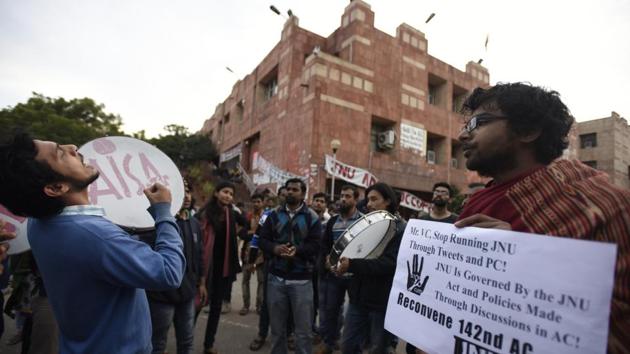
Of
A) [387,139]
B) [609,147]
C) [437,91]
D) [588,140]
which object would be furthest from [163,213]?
[588,140]

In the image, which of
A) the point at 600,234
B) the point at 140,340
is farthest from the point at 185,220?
the point at 600,234

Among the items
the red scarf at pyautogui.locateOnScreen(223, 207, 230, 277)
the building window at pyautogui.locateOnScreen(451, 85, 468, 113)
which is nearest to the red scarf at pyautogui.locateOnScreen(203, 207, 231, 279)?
the red scarf at pyautogui.locateOnScreen(223, 207, 230, 277)

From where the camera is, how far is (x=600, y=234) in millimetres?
1003

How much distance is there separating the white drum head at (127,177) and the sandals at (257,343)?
9.50 ft

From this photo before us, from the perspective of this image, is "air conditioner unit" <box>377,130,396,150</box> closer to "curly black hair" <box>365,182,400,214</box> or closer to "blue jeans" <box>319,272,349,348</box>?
"blue jeans" <box>319,272,349,348</box>

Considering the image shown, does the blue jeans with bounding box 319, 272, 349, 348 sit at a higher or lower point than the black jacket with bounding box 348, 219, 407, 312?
lower

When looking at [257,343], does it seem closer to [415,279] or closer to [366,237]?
[366,237]

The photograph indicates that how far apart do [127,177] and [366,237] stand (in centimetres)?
202

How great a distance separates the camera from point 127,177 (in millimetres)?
2148

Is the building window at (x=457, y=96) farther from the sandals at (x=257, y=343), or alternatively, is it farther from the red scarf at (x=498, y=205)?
the red scarf at (x=498, y=205)

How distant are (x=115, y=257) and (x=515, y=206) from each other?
5.57 feet

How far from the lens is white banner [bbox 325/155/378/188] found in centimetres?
1377

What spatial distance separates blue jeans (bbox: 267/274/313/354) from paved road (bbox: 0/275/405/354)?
1057 mm

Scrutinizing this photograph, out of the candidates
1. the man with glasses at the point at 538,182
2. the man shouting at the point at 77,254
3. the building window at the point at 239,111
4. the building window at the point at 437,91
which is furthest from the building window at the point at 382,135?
the man shouting at the point at 77,254
